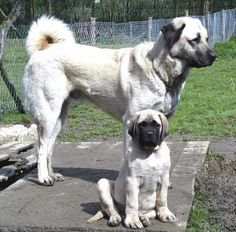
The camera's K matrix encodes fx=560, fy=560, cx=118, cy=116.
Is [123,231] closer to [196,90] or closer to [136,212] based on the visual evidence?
[136,212]

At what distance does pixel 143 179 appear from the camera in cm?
408

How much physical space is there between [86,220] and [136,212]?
0.49m

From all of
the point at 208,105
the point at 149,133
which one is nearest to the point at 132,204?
the point at 149,133

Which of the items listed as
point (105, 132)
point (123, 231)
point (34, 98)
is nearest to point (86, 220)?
point (123, 231)

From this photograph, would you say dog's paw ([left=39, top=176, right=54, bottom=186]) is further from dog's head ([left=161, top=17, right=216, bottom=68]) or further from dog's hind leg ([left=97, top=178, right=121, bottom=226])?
dog's head ([left=161, top=17, right=216, bottom=68])

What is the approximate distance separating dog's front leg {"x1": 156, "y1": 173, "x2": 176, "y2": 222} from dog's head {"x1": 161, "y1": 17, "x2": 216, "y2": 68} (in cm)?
145

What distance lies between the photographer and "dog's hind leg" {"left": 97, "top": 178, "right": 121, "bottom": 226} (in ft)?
13.8

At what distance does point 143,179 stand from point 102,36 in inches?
454

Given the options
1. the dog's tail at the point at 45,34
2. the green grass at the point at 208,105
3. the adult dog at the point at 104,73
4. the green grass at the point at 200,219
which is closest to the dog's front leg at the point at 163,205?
the green grass at the point at 200,219

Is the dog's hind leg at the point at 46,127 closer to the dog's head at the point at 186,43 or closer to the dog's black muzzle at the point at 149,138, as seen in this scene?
the dog's head at the point at 186,43

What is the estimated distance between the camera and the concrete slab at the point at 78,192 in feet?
14.4

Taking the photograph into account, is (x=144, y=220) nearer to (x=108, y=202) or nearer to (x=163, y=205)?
(x=163, y=205)

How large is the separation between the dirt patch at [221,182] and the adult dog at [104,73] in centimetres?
95

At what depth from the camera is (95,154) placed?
6922 mm
